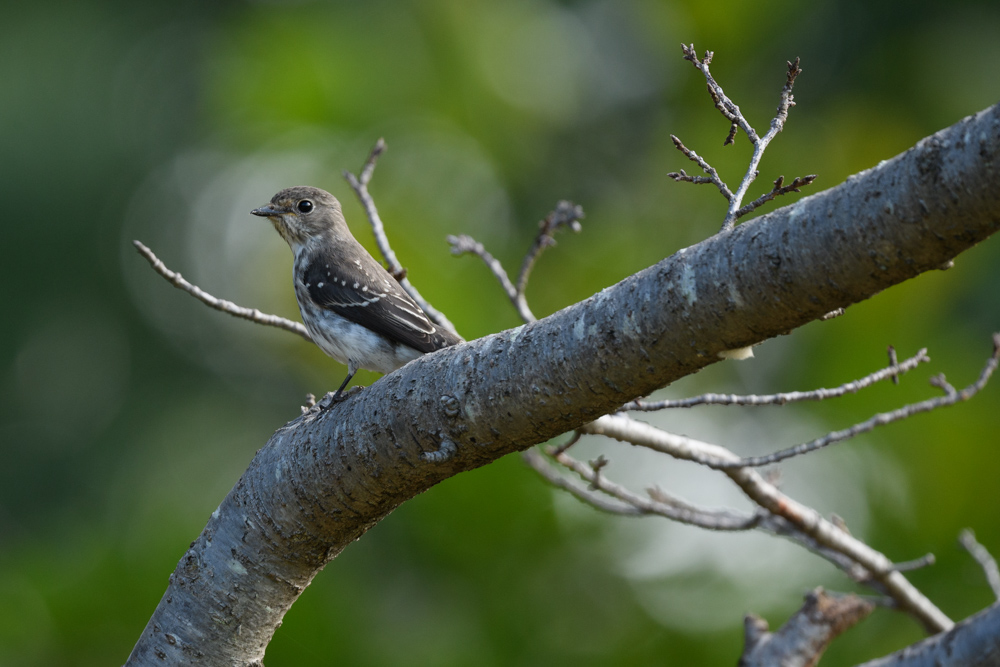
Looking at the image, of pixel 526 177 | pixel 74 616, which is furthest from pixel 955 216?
pixel 526 177

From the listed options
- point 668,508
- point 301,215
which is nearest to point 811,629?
point 668,508

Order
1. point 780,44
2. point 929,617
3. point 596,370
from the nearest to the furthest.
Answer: point 596,370 → point 929,617 → point 780,44

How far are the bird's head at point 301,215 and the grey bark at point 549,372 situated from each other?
2342 mm

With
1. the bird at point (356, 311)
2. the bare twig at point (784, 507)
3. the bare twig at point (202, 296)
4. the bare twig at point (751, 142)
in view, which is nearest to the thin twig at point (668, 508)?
the bare twig at point (784, 507)

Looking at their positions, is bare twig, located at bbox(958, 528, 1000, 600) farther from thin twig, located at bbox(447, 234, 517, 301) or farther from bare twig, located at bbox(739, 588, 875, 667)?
thin twig, located at bbox(447, 234, 517, 301)

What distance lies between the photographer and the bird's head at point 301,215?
209 inches

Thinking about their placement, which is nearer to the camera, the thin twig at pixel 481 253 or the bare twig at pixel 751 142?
the bare twig at pixel 751 142

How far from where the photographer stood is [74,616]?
5797mm

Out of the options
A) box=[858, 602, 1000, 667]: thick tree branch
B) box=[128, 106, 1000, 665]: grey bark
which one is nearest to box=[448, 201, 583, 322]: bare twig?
box=[128, 106, 1000, 665]: grey bark

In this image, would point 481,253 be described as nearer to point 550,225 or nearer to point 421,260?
point 550,225

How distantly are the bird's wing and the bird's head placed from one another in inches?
16.7

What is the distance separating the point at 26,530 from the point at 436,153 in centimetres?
581

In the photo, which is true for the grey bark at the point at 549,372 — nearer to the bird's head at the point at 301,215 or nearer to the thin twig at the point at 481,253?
the thin twig at the point at 481,253

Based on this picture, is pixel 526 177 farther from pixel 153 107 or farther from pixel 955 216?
pixel 955 216
